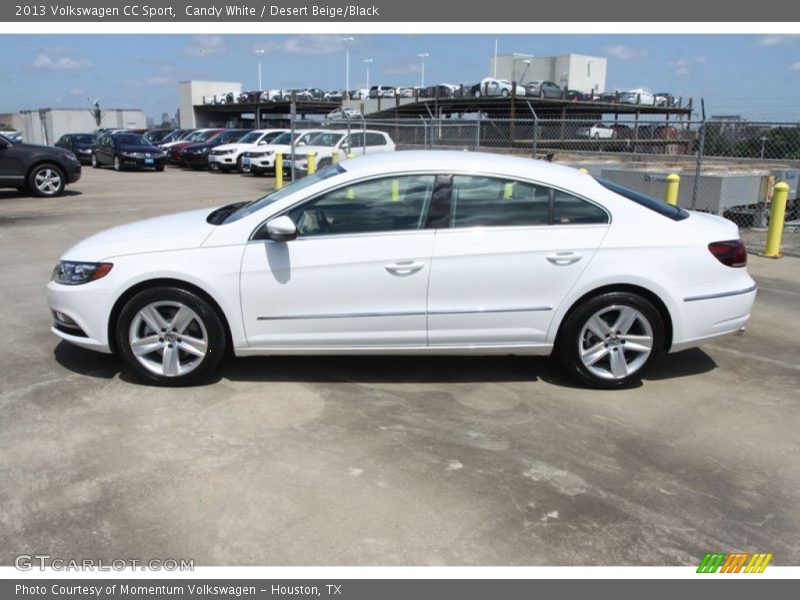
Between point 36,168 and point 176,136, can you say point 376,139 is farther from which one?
point 176,136

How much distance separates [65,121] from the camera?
5734 centimetres

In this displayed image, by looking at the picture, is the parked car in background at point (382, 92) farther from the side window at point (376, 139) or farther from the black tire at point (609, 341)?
the black tire at point (609, 341)

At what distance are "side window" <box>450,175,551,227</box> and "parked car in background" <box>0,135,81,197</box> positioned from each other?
1421 centimetres

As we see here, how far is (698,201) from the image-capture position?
12.1 m

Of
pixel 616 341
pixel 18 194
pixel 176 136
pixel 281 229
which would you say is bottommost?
pixel 18 194

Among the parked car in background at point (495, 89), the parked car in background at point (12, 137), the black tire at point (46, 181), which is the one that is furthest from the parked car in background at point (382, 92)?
the black tire at point (46, 181)

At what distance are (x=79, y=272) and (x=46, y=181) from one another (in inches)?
525

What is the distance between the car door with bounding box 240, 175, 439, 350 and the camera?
15.2ft

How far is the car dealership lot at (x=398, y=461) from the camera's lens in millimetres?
3174

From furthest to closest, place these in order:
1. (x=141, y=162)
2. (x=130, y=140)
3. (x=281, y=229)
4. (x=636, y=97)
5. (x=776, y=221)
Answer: (x=636, y=97) < (x=130, y=140) < (x=141, y=162) < (x=776, y=221) < (x=281, y=229)

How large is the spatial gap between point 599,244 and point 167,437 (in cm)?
306

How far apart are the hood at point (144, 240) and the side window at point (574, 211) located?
240cm

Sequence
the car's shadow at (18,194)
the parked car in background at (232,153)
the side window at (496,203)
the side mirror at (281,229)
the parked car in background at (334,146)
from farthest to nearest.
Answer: the parked car in background at (232,153) < the parked car in background at (334,146) < the car's shadow at (18,194) < the side window at (496,203) < the side mirror at (281,229)

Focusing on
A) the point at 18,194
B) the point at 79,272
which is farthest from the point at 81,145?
the point at 79,272
